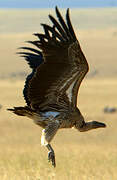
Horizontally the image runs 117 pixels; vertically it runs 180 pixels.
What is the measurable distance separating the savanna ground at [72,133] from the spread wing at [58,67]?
1.03m

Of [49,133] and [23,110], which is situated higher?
[23,110]

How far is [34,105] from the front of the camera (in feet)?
27.3

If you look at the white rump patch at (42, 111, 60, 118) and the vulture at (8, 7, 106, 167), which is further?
the white rump patch at (42, 111, 60, 118)

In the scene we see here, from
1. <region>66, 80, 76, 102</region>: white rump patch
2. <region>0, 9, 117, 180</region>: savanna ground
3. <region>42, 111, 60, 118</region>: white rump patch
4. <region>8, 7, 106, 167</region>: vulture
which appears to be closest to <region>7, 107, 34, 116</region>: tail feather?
<region>8, 7, 106, 167</region>: vulture

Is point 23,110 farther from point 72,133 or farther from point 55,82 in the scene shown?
point 72,133

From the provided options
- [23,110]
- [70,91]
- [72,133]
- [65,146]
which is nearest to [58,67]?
[70,91]

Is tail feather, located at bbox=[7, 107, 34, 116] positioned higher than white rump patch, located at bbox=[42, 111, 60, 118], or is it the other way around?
tail feather, located at bbox=[7, 107, 34, 116]

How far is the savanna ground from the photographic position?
32.5 feet

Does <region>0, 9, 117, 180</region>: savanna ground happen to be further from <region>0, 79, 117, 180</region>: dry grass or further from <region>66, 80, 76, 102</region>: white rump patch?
<region>66, 80, 76, 102</region>: white rump patch

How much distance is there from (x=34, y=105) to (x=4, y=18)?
125 meters

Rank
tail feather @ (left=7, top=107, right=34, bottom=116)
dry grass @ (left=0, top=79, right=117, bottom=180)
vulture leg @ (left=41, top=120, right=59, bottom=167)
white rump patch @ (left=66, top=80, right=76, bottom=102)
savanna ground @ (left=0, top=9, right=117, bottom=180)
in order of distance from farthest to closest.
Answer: savanna ground @ (left=0, top=9, right=117, bottom=180) → dry grass @ (left=0, top=79, right=117, bottom=180) → tail feather @ (left=7, top=107, right=34, bottom=116) → vulture leg @ (left=41, top=120, right=59, bottom=167) → white rump patch @ (left=66, top=80, right=76, bottom=102)

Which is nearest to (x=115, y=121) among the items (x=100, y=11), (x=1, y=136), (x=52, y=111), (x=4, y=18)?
(x=1, y=136)

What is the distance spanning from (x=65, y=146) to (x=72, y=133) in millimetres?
5088

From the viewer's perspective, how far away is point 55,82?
796cm
